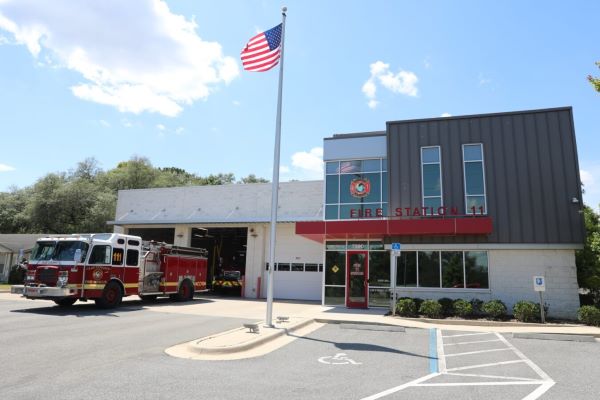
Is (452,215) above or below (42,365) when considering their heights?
above

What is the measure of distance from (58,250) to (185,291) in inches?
268

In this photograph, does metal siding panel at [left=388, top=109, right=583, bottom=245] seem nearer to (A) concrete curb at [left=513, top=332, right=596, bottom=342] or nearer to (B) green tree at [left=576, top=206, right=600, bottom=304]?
(B) green tree at [left=576, top=206, right=600, bottom=304]

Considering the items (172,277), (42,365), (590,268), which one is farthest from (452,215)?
(42,365)

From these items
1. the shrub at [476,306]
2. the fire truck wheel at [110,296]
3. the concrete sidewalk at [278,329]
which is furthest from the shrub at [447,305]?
the fire truck wheel at [110,296]

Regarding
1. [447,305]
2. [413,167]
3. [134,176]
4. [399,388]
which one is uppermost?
[134,176]

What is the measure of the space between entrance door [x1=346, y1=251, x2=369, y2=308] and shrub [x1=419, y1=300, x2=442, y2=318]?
3967mm

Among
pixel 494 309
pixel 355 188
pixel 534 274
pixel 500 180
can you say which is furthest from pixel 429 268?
pixel 355 188

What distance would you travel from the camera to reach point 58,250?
52.9ft

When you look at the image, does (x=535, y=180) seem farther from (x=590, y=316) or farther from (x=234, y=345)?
(x=234, y=345)

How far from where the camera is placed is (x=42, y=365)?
7336mm

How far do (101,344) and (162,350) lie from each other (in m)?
1.44

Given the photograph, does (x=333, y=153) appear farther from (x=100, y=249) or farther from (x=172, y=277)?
(x=100, y=249)

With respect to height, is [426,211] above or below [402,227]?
above

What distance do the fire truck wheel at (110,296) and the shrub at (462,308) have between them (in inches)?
505
